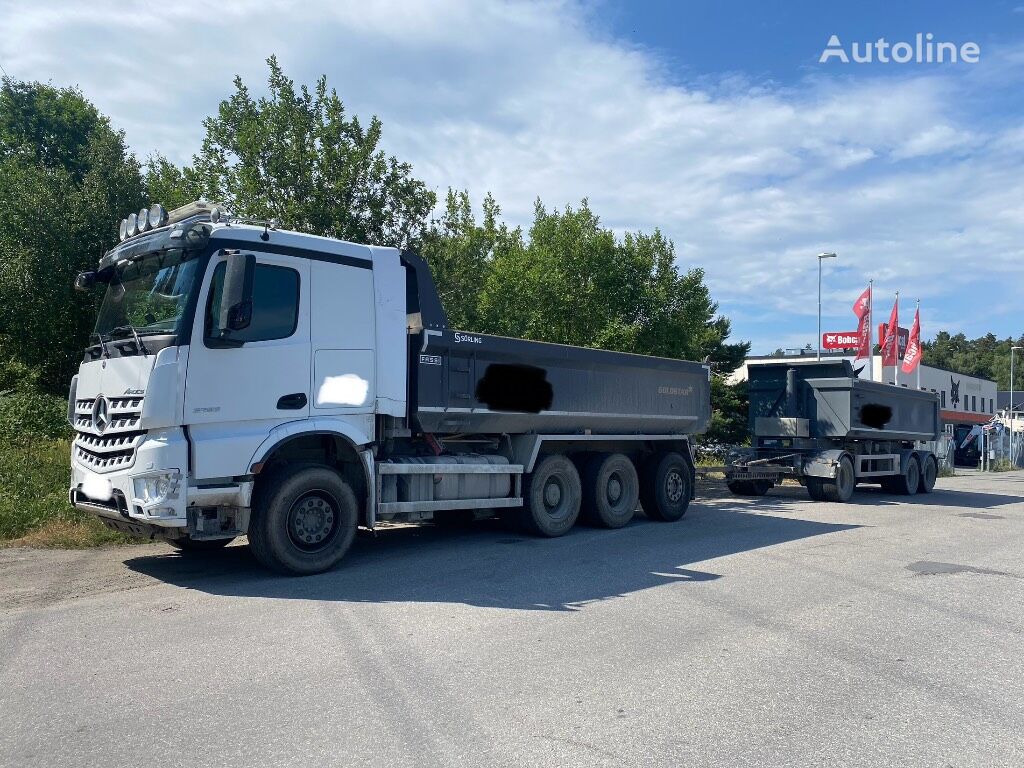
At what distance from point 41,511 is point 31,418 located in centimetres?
567

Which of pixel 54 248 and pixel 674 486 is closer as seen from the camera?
pixel 674 486

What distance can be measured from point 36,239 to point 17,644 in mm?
12930

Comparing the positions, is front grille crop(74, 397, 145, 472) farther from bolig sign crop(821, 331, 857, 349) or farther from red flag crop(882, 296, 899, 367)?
bolig sign crop(821, 331, 857, 349)

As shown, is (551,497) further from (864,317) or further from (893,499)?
(864,317)

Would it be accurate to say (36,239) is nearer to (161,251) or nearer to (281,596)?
(161,251)

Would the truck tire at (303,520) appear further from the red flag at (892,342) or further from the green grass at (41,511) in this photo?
the red flag at (892,342)

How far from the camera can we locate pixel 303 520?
8234mm

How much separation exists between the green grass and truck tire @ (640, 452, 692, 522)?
24.0 feet

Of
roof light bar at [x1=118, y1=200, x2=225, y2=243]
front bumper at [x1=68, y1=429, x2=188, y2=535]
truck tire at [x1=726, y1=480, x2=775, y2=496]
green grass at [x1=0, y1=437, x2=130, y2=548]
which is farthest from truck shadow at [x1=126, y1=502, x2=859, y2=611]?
truck tire at [x1=726, y1=480, x2=775, y2=496]

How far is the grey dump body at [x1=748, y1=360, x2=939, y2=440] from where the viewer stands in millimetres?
18406

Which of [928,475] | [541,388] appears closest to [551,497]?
[541,388]

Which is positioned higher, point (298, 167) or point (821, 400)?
point (298, 167)

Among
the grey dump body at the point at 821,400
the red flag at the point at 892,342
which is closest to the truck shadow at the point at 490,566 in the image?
the grey dump body at the point at 821,400

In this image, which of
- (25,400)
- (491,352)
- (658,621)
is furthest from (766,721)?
(25,400)
